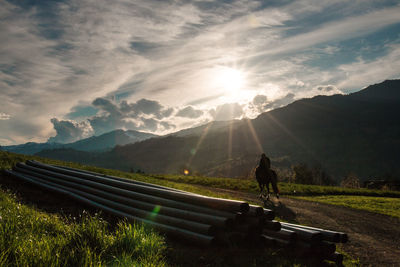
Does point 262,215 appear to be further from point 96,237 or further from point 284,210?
point 284,210

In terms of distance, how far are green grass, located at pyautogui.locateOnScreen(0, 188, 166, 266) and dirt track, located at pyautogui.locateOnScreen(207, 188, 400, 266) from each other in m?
6.12

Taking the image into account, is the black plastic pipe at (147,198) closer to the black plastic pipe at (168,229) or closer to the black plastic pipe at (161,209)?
the black plastic pipe at (161,209)

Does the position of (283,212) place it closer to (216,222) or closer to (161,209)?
(161,209)

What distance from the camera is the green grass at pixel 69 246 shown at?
3.72 meters

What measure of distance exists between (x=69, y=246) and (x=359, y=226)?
36.1 ft

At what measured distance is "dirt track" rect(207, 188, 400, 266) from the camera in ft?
24.3

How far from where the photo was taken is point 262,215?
630 centimetres

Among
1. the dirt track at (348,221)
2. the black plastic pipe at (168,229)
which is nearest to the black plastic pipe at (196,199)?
the black plastic pipe at (168,229)

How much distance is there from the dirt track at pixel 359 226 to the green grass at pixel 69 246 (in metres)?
6.12

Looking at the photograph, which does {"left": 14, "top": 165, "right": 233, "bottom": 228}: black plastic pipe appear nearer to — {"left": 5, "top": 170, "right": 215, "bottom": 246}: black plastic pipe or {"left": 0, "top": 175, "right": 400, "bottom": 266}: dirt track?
{"left": 5, "top": 170, "right": 215, "bottom": 246}: black plastic pipe

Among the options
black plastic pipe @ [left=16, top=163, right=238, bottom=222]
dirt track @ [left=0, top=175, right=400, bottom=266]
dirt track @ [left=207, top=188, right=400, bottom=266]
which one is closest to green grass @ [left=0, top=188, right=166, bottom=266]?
dirt track @ [left=0, top=175, right=400, bottom=266]

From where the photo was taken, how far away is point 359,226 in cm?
1049

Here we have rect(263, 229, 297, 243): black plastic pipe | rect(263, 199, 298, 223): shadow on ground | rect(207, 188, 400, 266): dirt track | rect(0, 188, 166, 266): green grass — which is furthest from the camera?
rect(263, 199, 298, 223): shadow on ground

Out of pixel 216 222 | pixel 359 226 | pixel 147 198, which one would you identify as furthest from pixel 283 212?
pixel 216 222
